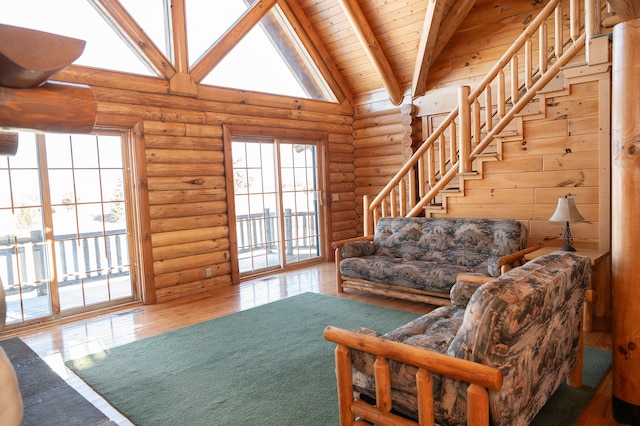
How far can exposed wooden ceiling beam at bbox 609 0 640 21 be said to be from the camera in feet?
6.13

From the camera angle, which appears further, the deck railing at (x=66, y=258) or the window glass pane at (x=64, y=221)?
the window glass pane at (x=64, y=221)

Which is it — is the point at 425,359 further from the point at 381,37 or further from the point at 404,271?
the point at 381,37

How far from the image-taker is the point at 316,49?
6.91m

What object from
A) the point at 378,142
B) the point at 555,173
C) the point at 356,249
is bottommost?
the point at 356,249

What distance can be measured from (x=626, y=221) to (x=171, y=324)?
12.5 ft

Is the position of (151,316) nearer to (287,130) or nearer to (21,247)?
(21,247)

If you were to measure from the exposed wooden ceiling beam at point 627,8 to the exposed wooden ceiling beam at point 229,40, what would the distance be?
452 centimetres

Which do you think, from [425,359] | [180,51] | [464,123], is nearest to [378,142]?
[464,123]

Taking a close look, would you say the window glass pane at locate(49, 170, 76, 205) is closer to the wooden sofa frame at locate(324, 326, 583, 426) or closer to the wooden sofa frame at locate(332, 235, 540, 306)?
the wooden sofa frame at locate(332, 235, 540, 306)

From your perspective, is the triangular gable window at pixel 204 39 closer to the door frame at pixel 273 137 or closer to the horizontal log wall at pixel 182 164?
the horizontal log wall at pixel 182 164

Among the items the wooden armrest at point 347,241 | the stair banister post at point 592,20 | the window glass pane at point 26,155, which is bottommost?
the wooden armrest at point 347,241

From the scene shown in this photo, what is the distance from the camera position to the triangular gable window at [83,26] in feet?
13.7

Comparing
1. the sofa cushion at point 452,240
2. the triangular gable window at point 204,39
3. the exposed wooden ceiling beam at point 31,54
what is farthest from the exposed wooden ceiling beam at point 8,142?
the sofa cushion at point 452,240

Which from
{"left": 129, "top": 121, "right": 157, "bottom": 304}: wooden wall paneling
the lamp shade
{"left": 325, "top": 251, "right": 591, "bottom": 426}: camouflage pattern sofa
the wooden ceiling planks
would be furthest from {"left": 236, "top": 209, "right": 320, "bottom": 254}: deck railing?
{"left": 325, "top": 251, "right": 591, "bottom": 426}: camouflage pattern sofa
